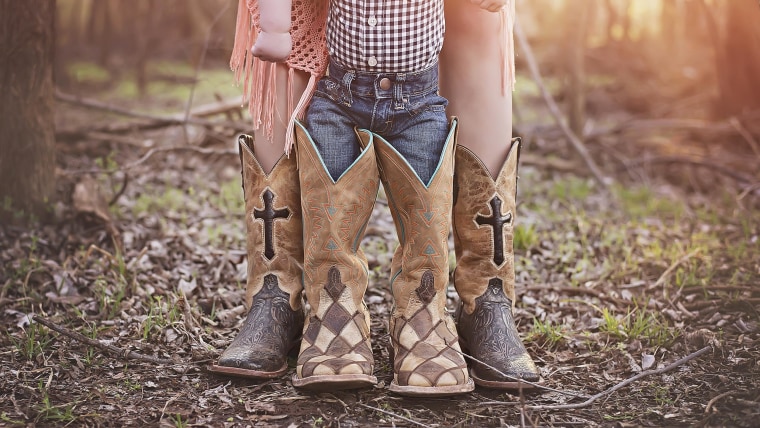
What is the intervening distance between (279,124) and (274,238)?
0.95ft

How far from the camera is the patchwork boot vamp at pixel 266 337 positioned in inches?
68.7

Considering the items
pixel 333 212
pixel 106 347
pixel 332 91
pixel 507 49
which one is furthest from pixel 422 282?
pixel 106 347

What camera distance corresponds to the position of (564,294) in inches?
93.4

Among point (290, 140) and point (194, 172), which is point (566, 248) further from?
point (194, 172)

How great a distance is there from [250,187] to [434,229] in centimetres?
50

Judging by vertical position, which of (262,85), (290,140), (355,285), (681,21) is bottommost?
(355,285)

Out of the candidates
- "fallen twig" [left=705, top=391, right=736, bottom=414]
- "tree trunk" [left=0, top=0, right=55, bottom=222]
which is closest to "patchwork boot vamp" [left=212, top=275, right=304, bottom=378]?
"fallen twig" [left=705, top=391, right=736, bottom=414]

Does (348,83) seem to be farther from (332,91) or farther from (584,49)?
(584,49)

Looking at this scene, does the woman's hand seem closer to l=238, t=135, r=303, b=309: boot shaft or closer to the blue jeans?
the blue jeans

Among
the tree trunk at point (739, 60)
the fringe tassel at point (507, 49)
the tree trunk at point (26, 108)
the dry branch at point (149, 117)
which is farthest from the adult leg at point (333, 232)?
the tree trunk at point (739, 60)

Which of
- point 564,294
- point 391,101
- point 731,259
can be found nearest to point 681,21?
point 731,259

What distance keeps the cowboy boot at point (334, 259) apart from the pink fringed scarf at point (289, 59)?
0.42 feet

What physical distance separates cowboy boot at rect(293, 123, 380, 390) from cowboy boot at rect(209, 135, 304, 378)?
108mm

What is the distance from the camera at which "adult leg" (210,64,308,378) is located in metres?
1.83
